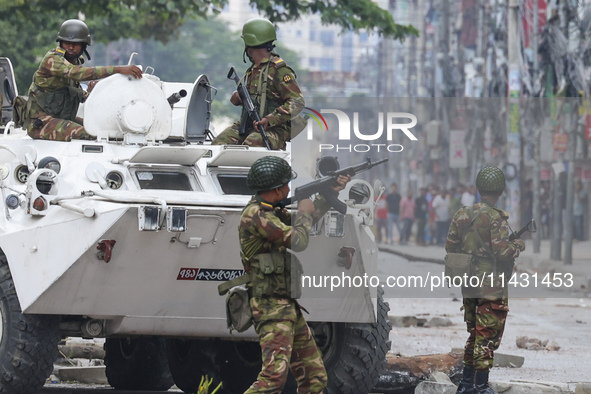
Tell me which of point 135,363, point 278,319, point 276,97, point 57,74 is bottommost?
point 135,363

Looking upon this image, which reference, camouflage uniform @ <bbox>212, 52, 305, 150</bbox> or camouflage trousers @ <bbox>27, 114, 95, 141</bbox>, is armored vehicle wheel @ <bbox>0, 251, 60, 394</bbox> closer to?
camouflage trousers @ <bbox>27, 114, 95, 141</bbox>

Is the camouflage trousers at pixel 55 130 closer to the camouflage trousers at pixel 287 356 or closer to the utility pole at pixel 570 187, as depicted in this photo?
the camouflage trousers at pixel 287 356

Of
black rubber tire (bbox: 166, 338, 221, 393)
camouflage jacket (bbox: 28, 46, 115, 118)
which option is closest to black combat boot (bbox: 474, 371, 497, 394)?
black rubber tire (bbox: 166, 338, 221, 393)

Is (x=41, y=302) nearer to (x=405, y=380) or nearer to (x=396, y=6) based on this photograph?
(x=405, y=380)

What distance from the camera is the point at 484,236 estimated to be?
31.7 ft

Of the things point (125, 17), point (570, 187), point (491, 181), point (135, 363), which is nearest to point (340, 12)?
point (570, 187)

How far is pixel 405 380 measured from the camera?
10.7 m

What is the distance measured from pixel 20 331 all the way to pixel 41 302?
0.83 ft

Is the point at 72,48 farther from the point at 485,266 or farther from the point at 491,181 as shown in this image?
the point at 485,266

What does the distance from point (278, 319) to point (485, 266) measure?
2.05 metres

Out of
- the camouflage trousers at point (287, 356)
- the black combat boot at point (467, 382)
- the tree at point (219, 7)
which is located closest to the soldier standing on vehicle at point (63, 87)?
the camouflage trousers at point (287, 356)

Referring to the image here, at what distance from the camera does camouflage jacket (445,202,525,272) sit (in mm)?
9578

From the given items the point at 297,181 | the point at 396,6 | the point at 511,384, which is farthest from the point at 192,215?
the point at 396,6

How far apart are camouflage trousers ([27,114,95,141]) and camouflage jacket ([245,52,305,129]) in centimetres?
123
